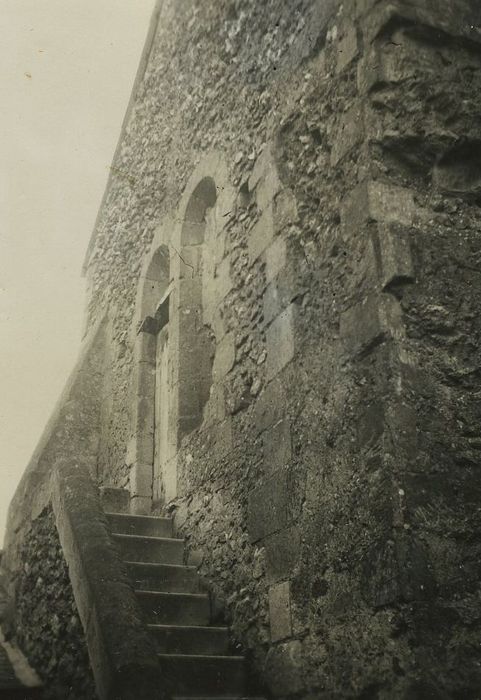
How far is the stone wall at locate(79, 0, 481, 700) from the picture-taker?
326 cm

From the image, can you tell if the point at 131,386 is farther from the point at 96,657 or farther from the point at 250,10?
the point at 96,657

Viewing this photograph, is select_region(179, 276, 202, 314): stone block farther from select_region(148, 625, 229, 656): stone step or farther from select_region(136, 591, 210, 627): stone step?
select_region(148, 625, 229, 656): stone step

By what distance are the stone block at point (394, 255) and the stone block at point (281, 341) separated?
2.78 feet

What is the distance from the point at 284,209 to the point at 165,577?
101 inches

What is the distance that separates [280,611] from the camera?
4020 mm

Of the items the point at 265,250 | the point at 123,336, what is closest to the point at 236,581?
the point at 265,250

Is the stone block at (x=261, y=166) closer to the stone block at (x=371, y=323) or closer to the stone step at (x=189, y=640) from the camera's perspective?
the stone block at (x=371, y=323)

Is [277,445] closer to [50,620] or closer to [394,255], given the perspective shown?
[394,255]

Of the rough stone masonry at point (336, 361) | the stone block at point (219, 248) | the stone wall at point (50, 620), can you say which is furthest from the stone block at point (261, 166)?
the stone wall at point (50, 620)

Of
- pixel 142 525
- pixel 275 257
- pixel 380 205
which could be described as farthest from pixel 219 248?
pixel 380 205

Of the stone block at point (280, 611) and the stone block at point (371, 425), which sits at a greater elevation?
the stone block at point (371, 425)

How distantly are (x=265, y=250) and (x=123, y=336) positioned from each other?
3575 millimetres

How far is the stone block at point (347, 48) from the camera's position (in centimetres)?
432

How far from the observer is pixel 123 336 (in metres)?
8.27
